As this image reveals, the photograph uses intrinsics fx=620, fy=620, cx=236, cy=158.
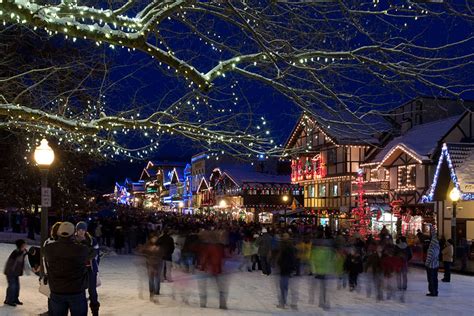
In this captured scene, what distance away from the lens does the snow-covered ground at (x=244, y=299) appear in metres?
12.1

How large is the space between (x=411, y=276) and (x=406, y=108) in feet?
83.7

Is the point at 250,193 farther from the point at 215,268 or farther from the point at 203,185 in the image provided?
the point at 215,268

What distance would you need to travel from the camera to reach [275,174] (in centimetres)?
7119

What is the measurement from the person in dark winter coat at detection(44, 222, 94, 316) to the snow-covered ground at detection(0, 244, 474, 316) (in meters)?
5.02

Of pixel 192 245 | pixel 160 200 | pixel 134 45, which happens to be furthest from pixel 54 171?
pixel 160 200

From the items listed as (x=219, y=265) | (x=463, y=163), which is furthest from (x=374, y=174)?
(x=219, y=265)

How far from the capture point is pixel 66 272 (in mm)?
6492

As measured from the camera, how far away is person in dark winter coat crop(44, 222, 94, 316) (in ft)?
21.2

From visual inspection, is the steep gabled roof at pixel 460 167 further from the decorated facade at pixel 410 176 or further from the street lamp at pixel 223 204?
the street lamp at pixel 223 204

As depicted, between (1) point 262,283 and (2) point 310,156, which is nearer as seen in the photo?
(1) point 262,283

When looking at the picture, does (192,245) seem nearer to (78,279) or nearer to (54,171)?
(78,279)

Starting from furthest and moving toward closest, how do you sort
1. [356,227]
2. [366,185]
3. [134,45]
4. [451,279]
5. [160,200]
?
[160,200], [366,185], [356,227], [451,279], [134,45]

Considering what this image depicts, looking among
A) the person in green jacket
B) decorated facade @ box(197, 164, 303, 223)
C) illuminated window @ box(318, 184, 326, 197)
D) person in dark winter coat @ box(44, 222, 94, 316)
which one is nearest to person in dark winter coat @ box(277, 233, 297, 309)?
the person in green jacket

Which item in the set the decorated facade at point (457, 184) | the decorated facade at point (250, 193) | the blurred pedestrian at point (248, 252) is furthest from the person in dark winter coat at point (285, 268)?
the decorated facade at point (250, 193)
